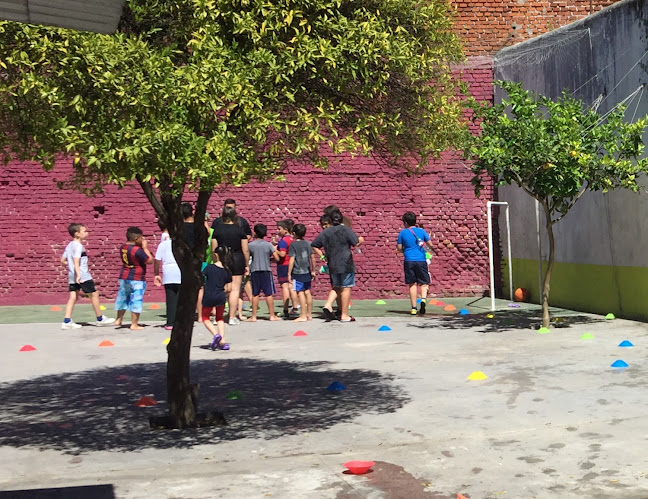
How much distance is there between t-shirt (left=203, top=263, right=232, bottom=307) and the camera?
12.9 metres

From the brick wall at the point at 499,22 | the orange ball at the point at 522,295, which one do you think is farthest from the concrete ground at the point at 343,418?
the brick wall at the point at 499,22

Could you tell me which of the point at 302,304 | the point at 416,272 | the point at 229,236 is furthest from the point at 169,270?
the point at 416,272

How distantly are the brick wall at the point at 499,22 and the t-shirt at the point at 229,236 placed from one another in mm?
7373

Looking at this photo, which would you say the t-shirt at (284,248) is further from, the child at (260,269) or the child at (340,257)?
the child at (340,257)

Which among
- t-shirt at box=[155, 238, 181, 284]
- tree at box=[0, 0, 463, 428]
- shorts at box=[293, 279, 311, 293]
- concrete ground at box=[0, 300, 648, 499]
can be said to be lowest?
concrete ground at box=[0, 300, 648, 499]

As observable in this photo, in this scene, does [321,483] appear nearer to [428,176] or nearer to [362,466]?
[362,466]

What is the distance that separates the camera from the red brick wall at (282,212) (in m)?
20.6

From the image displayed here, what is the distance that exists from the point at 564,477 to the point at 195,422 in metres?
3.34

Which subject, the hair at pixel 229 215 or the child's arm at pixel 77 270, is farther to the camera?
the child's arm at pixel 77 270

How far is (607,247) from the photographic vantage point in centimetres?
1620

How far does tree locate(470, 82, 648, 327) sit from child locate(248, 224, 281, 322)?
154 inches

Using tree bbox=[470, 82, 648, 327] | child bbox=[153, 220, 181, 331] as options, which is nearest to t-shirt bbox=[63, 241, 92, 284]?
child bbox=[153, 220, 181, 331]

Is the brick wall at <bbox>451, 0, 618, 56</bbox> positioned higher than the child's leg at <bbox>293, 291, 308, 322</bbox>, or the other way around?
the brick wall at <bbox>451, 0, 618, 56</bbox>

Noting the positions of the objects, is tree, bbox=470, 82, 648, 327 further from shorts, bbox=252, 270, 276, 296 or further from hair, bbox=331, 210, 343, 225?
shorts, bbox=252, 270, 276, 296
